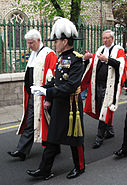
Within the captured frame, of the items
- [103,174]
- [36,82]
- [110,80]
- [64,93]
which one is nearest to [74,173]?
[103,174]

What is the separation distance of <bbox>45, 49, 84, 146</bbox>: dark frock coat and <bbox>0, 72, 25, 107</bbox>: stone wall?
4.67m

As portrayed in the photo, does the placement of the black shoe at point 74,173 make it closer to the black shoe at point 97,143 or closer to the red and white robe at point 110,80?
the black shoe at point 97,143

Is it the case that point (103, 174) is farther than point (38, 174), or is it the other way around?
point (103, 174)

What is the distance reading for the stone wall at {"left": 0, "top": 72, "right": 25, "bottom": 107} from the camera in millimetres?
7238

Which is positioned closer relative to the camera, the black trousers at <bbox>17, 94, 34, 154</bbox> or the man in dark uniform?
the man in dark uniform

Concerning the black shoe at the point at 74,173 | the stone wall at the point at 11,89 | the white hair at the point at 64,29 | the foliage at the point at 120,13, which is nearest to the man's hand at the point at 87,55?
the white hair at the point at 64,29

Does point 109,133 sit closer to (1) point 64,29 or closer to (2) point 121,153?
(2) point 121,153

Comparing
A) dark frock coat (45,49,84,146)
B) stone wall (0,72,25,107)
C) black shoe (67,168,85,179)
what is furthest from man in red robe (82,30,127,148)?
stone wall (0,72,25,107)

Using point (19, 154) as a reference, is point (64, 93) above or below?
above

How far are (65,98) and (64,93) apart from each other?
0.19 m

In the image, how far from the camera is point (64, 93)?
8.59 ft

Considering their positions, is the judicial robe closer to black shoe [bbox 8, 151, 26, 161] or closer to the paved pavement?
black shoe [bbox 8, 151, 26, 161]

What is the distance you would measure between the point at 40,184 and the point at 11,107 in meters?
4.52

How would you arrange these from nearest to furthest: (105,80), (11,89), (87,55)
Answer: (87,55) < (105,80) < (11,89)
